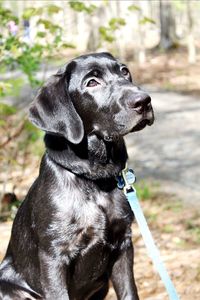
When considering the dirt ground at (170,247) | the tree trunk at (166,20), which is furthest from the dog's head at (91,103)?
the tree trunk at (166,20)

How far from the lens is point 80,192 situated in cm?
388

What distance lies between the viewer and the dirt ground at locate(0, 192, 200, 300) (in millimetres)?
5250

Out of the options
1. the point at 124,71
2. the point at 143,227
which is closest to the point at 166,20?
the point at 124,71

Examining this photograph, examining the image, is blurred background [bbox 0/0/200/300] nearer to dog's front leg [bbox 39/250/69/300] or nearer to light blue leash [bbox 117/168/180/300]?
dog's front leg [bbox 39/250/69/300]

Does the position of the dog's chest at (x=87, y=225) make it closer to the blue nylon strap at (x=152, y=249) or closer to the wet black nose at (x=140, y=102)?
the blue nylon strap at (x=152, y=249)

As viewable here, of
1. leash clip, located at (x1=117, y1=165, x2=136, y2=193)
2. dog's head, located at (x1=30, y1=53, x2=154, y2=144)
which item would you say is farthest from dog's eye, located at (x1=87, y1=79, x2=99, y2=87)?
leash clip, located at (x1=117, y1=165, x2=136, y2=193)

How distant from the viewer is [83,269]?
3893mm

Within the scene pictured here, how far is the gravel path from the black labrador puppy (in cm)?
430

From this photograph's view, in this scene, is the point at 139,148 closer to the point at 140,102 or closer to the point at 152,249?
the point at 140,102

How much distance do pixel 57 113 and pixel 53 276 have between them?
1.04 metres

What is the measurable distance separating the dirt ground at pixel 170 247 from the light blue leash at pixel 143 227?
1598 millimetres

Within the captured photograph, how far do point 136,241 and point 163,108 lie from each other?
951cm

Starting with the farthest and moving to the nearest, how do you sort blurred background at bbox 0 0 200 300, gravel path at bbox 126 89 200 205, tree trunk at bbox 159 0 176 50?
tree trunk at bbox 159 0 176 50 → gravel path at bbox 126 89 200 205 → blurred background at bbox 0 0 200 300

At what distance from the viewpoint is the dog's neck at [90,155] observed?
390 cm
